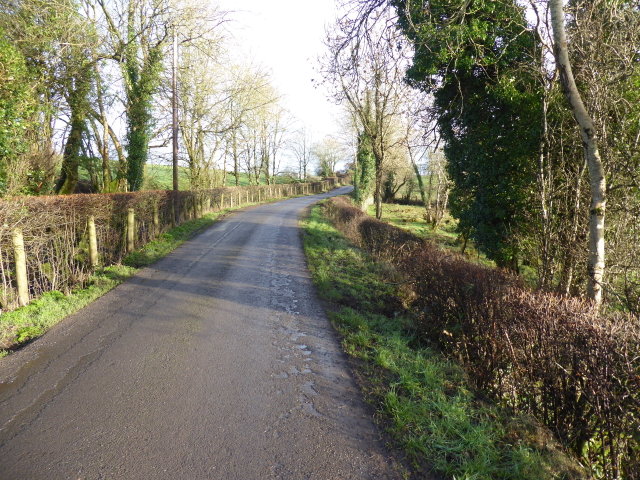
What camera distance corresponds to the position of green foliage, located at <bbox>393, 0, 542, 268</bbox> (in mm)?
6953


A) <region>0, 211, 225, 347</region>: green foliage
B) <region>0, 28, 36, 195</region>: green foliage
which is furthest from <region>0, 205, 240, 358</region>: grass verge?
<region>0, 28, 36, 195</region>: green foliage

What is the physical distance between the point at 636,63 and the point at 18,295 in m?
10.7

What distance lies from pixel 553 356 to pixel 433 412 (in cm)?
120

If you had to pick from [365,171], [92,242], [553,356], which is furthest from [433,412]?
[365,171]

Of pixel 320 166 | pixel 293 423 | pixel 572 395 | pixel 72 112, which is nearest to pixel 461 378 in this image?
pixel 572 395

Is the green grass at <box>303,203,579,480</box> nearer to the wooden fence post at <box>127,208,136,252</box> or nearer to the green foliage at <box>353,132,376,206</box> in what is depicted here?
the wooden fence post at <box>127,208,136,252</box>

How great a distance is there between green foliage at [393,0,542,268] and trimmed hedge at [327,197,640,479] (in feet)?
11.4

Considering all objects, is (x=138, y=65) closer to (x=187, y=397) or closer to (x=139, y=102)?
(x=139, y=102)

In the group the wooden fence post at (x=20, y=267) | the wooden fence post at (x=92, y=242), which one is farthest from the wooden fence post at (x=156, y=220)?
the wooden fence post at (x=20, y=267)

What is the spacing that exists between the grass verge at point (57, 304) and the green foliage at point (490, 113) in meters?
7.60

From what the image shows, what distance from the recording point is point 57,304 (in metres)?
5.90

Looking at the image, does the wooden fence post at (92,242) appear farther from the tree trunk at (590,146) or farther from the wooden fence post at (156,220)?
the tree trunk at (590,146)

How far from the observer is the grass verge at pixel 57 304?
4.91 m

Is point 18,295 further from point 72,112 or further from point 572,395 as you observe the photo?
point 72,112
